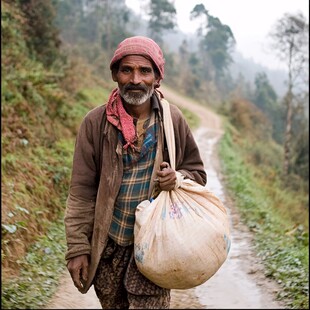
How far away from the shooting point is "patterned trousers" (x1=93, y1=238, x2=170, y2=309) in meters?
2.51

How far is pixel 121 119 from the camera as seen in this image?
2.43 meters

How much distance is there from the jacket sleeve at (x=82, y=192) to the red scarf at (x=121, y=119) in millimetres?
119

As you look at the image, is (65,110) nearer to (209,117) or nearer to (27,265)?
(27,265)

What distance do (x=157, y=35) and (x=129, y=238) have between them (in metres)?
41.2

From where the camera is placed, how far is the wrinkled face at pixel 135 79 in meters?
2.34

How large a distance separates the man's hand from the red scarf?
0.67ft

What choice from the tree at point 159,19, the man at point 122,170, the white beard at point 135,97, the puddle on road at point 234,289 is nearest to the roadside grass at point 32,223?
the puddle on road at point 234,289

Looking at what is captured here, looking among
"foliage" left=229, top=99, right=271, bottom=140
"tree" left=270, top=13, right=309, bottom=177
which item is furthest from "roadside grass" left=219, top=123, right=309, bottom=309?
"foliage" left=229, top=99, right=271, bottom=140

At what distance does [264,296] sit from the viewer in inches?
203

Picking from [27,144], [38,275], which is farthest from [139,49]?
[27,144]

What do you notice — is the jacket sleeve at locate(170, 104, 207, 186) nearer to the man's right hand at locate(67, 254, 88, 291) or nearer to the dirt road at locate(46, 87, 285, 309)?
the man's right hand at locate(67, 254, 88, 291)

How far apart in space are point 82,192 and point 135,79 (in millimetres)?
619

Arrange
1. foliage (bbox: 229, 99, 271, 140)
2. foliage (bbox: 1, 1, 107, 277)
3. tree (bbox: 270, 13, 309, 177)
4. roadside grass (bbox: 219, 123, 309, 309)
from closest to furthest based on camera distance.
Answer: roadside grass (bbox: 219, 123, 309, 309) < foliage (bbox: 1, 1, 107, 277) < tree (bbox: 270, 13, 309, 177) < foliage (bbox: 229, 99, 271, 140)

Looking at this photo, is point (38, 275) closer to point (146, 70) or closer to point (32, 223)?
point (32, 223)
